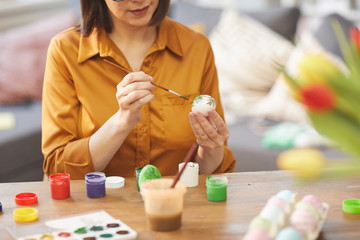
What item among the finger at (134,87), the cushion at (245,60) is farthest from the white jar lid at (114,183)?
the cushion at (245,60)

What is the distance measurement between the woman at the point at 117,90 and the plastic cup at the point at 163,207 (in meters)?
0.44

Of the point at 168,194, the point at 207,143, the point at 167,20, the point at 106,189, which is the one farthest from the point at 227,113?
the point at 168,194

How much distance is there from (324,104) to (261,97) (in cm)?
244

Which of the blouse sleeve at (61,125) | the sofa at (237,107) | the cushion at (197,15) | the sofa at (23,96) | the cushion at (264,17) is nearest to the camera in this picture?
the blouse sleeve at (61,125)

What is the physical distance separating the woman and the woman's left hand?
0.03ft

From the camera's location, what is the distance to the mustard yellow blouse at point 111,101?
1676 millimetres

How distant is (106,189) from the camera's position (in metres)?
1.41

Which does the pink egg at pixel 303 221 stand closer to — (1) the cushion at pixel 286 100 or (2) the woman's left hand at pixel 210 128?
(2) the woman's left hand at pixel 210 128

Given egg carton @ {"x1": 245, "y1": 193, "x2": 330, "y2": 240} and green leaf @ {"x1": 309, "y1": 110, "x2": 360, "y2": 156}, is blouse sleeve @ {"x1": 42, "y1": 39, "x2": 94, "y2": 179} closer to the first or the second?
egg carton @ {"x1": 245, "y1": 193, "x2": 330, "y2": 240}

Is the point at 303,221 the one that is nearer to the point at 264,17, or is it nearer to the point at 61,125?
the point at 61,125

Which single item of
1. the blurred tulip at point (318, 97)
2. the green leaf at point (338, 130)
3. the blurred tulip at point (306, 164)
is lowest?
the blurred tulip at point (306, 164)

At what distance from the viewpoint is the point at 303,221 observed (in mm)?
1016

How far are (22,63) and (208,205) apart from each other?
2.41 m

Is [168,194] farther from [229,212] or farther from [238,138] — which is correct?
[238,138]
